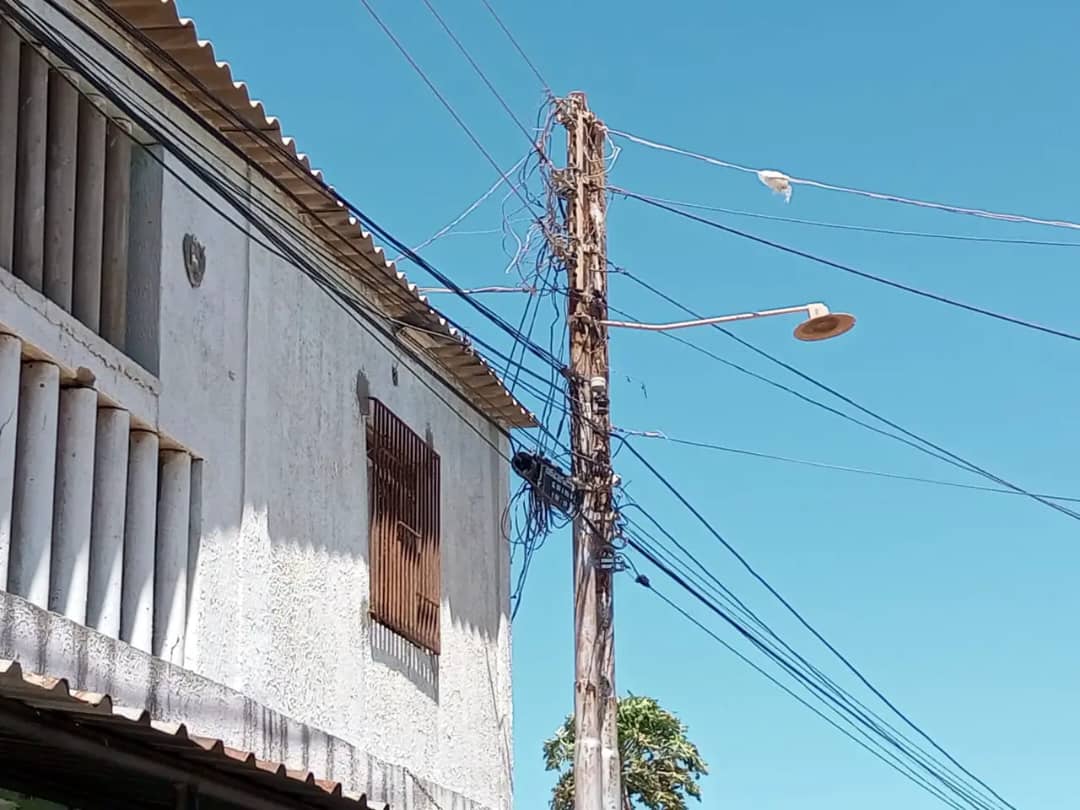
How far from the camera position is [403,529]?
12.7m

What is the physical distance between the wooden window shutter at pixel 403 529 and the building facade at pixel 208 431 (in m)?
0.02

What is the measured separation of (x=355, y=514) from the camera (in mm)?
11914

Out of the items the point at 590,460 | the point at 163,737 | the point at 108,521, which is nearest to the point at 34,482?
the point at 108,521

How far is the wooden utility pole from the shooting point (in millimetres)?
11672

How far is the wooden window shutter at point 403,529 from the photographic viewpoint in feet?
40.2

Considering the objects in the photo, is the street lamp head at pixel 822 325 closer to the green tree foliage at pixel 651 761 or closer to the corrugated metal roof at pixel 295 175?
the corrugated metal roof at pixel 295 175

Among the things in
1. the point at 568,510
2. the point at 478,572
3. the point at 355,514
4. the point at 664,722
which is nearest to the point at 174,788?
the point at 355,514

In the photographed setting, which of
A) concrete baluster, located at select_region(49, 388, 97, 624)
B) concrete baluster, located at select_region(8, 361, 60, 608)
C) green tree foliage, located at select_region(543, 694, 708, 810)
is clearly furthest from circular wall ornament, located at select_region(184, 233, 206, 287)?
green tree foliage, located at select_region(543, 694, 708, 810)

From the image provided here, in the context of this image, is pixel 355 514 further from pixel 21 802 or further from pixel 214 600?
pixel 21 802

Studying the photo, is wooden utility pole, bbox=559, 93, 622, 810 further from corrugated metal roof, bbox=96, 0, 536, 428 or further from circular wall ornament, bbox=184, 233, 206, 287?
circular wall ornament, bbox=184, 233, 206, 287

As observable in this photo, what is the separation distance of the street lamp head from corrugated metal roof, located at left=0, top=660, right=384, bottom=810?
194 inches

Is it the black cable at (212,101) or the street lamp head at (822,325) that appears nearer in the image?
the black cable at (212,101)

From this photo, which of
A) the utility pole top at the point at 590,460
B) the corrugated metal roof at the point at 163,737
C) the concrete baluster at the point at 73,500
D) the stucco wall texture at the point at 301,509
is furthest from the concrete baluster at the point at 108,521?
the utility pole top at the point at 590,460

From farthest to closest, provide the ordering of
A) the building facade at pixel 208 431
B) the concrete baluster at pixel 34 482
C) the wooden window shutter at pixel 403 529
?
the wooden window shutter at pixel 403 529, the building facade at pixel 208 431, the concrete baluster at pixel 34 482
